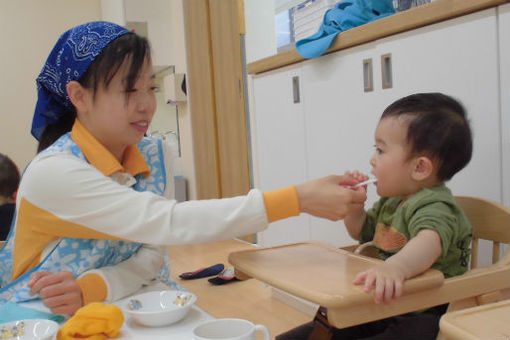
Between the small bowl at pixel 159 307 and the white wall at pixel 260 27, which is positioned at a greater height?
the white wall at pixel 260 27

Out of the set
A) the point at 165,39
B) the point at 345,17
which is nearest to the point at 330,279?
the point at 345,17

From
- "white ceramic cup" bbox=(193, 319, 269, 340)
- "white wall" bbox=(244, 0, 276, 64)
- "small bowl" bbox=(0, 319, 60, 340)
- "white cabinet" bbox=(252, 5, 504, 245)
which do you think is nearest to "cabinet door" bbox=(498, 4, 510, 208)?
"white cabinet" bbox=(252, 5, 504, 245)

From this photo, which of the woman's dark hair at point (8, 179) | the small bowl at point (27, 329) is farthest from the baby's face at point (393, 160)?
the woman's dark hair at point (8, 179)

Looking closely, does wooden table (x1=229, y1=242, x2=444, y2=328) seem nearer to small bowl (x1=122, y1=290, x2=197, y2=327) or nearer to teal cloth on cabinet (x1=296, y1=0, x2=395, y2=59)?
small bowl (x1=122, y1=290, x2=197, y2=327)

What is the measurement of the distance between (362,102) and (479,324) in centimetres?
105

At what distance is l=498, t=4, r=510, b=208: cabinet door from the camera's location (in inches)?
44.8

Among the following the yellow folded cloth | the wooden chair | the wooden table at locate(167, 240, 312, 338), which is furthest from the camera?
the wooden table at locate(167, 240, 312, 338)

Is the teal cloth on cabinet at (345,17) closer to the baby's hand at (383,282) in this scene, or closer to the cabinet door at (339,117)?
the cabinet door at (339,117)

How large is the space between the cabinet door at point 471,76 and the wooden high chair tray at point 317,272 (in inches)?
17.7

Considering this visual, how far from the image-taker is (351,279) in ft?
2.77

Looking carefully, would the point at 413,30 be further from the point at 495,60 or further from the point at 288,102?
the point at 288,102

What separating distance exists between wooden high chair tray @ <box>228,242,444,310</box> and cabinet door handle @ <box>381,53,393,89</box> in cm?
59

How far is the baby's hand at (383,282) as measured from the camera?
0.78 m

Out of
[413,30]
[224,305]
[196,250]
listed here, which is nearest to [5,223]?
[224,305]
